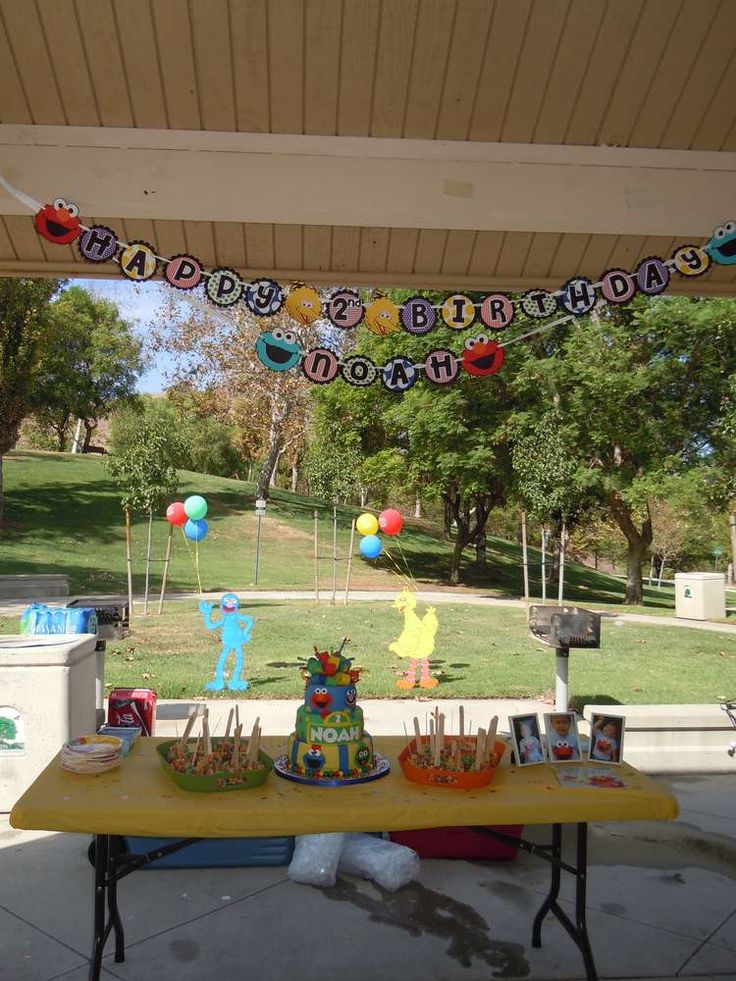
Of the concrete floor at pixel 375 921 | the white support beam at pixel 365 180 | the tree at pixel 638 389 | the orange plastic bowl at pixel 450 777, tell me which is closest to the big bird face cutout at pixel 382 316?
the white support beam at pixel 365 180

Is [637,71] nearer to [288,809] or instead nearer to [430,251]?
[430,251]

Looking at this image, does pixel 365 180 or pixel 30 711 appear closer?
pixel 365 180

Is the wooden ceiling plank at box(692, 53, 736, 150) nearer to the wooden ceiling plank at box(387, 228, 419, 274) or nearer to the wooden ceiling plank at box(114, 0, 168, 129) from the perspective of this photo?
the wooden ceiling plank at box(387, 228, 419, 274)

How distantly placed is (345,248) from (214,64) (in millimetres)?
1296

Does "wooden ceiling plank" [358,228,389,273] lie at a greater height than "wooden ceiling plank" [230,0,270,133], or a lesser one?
lesser

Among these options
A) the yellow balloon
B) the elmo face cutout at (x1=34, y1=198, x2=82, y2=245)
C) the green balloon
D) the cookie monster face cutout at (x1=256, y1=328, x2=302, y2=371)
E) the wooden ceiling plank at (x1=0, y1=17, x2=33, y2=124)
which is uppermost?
the wooden ceiling plank at (x1=0, y1=17, x2=33, y2=124)

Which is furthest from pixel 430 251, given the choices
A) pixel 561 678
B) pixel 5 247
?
pixel 561 678

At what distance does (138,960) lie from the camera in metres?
3.32

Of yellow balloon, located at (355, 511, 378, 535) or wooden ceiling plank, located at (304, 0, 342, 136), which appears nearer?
wooden ceiling plank, located at (304, 0, 342, 136)

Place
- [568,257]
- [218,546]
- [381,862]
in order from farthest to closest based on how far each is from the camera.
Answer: [218,546]
[568,257]
[381,862]

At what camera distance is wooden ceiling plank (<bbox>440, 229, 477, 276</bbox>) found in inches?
176

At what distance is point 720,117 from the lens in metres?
3.72

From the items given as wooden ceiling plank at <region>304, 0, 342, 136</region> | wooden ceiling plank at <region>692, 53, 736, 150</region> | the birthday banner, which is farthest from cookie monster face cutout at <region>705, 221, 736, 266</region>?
wooden ceiling plank at <region>304, 0, 342, 136</region>

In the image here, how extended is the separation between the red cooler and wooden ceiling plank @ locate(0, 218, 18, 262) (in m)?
2.51
